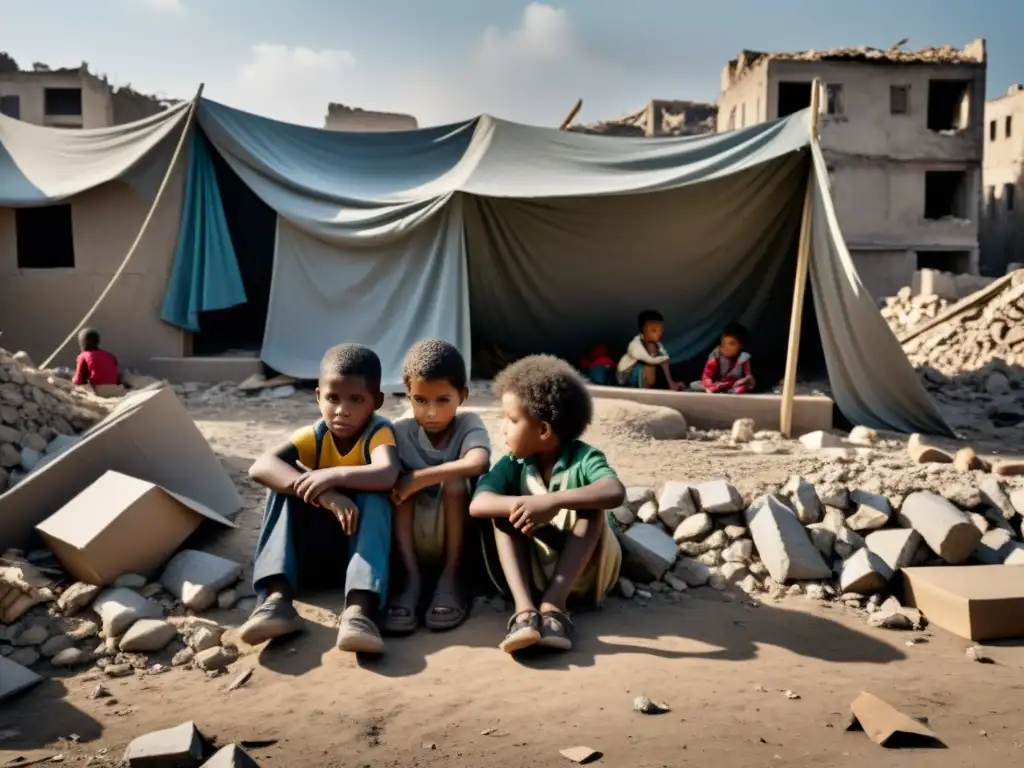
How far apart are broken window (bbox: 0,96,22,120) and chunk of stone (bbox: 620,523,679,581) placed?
21.3m

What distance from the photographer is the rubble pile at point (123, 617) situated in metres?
2.44

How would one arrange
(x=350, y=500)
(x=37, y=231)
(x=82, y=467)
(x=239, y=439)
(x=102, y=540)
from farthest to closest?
(x=37, y=231) < (x=239, y=439) < (x=82, y=467) < (x=102, y=540) < (x=350, y=500)

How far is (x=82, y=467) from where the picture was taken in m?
3.22

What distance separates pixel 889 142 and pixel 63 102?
17786 millimetres

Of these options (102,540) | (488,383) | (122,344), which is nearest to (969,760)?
(102,540)

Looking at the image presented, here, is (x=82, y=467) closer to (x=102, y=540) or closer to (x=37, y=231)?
(x=102, y=540)

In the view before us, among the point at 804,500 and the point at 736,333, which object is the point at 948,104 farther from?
the point at 804,500

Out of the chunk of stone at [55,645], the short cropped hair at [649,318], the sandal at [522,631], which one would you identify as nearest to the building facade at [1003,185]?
the short cropped hair at [649,318]

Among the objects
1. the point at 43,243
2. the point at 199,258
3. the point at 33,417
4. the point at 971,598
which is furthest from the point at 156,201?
the point at 971,598

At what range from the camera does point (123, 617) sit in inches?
101

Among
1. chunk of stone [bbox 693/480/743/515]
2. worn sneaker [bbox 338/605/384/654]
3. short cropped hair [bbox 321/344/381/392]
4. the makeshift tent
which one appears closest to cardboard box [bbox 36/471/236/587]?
short cropped hair [bbox 321/344/381/392]

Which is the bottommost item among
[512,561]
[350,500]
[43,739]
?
[43,739]

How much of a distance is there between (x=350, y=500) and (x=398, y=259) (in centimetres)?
477

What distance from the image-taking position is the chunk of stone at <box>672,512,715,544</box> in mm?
3271
